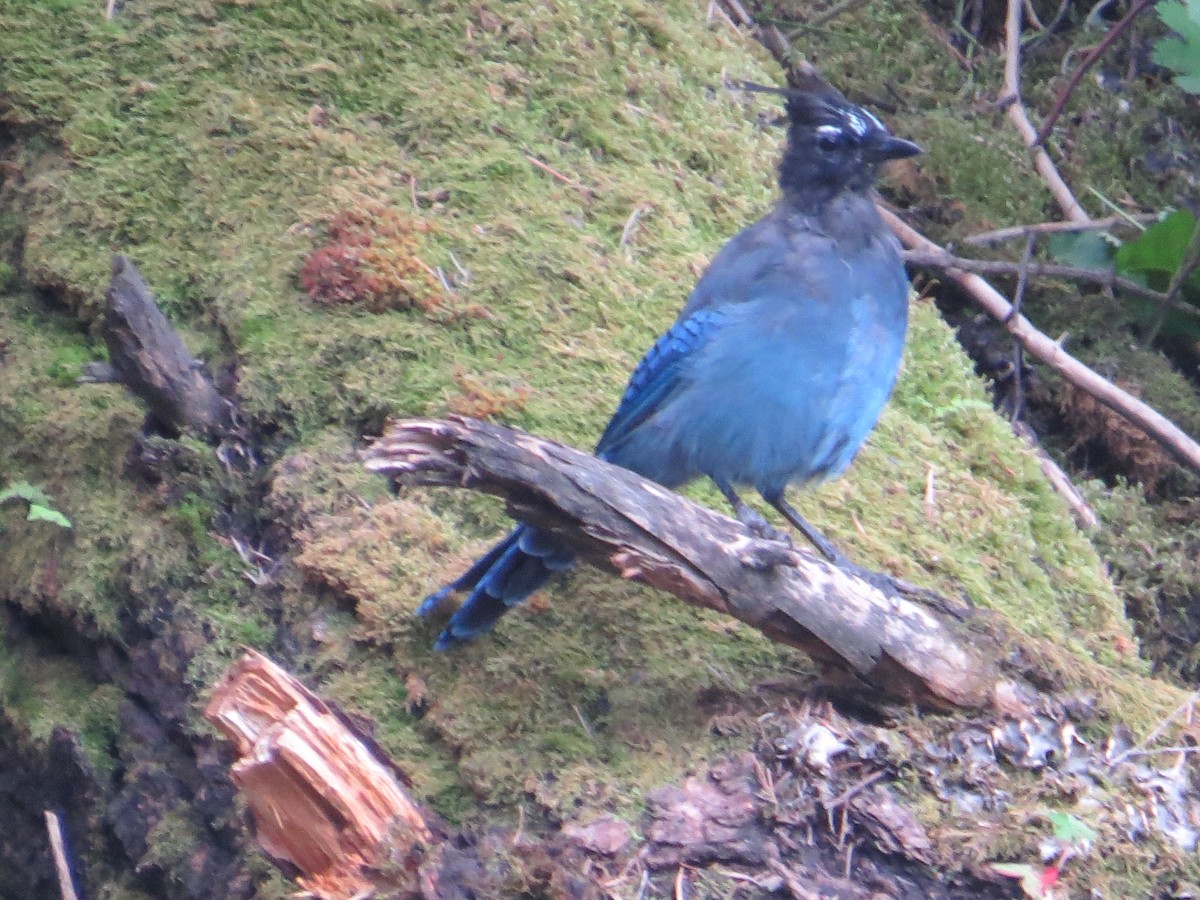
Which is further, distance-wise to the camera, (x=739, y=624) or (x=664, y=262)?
(x=664, y=262)

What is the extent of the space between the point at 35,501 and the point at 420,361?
1.04 meters

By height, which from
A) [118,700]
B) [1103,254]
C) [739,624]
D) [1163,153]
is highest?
[1163,153]

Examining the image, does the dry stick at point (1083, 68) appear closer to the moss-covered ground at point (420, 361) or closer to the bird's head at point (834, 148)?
the moss-covered ground at point (420, 361)

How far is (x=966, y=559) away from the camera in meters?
3.32

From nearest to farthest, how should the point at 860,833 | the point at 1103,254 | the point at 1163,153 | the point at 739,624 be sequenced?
the point at 860,833
the point at 739,624
the point at 1103,254
the point at 1163,153

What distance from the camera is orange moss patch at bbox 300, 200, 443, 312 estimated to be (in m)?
3.47

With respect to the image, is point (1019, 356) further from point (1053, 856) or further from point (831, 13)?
point (1053, 856)

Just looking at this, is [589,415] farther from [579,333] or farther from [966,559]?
[966,559]

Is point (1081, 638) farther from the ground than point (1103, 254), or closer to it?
closer to it

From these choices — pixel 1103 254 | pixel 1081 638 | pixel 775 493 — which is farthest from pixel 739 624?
pixel 1103 254

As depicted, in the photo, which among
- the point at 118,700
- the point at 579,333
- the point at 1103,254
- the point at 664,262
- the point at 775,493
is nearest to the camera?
the point at 118,700

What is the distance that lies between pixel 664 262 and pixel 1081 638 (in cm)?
157

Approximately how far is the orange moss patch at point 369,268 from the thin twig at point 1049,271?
5.66ft

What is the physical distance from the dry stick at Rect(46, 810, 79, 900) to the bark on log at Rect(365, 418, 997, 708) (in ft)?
4.20
